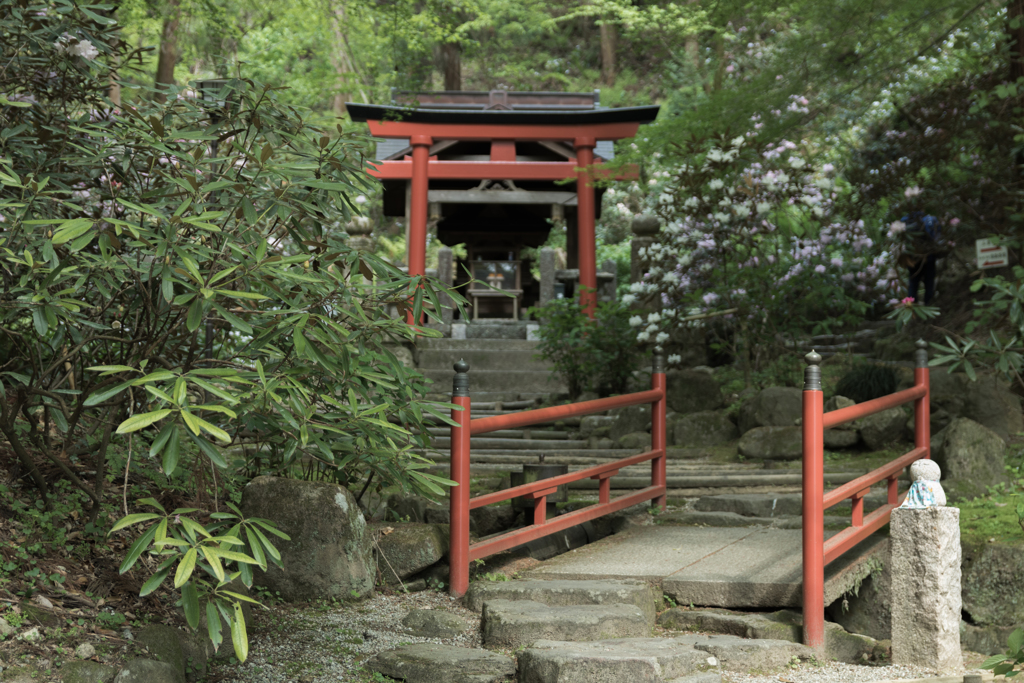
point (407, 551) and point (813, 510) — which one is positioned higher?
point (813, 510)

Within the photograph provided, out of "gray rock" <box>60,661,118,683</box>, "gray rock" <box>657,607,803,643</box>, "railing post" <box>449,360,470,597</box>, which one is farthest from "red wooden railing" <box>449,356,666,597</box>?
"gray rock" <box>60,661,118,683</box>

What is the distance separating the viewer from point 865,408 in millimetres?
4168

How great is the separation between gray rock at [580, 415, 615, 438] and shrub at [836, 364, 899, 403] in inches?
83.3

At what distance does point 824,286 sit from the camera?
8109 millimetres

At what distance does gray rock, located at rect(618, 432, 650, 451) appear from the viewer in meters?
7.20

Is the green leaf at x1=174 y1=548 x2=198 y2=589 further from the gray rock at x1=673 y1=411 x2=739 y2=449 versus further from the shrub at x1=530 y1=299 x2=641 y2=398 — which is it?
the shrub at x1=530 y1=299 x2=641 y2=398

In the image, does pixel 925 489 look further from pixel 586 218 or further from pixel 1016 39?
pixel 586 218

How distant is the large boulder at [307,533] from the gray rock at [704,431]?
14.3 ft

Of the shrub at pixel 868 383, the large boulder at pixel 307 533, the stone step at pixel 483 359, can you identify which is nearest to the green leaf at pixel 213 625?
the large boulder at pixel 307 533

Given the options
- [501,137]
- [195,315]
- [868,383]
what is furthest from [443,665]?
[501,137]

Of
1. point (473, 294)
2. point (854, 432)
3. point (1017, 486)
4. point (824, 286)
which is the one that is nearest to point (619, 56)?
point (473, 294)

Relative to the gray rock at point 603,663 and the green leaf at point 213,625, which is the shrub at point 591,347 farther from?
the green leaf at point 213,625

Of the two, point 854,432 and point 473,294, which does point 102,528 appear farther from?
point 473,294

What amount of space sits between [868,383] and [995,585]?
10.4ft
